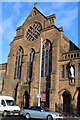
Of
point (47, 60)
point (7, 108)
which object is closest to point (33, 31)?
point (47, 60)

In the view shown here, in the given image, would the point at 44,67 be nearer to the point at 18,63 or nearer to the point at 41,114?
the point at 18,63

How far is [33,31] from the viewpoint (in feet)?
139

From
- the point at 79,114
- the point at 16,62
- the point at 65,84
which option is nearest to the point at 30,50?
the point at 16,62

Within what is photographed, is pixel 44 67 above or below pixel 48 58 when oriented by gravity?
below

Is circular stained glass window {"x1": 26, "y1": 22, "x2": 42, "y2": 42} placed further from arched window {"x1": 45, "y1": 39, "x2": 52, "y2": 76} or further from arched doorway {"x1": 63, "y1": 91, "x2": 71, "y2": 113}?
arched doorway {"x1": 63, "y1": 91, "x2": 71, "y2": 113}

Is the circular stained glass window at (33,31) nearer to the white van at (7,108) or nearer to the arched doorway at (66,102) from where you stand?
the arched doorway at (66,102)

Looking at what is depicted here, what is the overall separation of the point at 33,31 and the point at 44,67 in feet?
28.4

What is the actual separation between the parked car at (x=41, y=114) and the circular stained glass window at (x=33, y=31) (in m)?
20.4

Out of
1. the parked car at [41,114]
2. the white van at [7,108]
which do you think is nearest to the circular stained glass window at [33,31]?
the white van at [7,108]

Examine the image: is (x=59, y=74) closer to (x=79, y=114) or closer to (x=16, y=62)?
(x=79, y=114)

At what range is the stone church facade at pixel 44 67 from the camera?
33406mm

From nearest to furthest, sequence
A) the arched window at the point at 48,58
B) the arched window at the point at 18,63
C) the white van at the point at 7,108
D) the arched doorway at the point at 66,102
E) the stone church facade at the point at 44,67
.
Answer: the white van at the point at 7,108, the stone church facade at the point at 44,67, the arched doorway at the point at 66,102, the arched window at the point at 48,58, the arched window at the point at 18,63

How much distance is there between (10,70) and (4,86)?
11.3ft

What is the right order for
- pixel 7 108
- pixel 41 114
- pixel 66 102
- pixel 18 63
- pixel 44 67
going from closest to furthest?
1. pixel 41 114
2. pixel 7 108
3. pixel 66 102
4. pixel 44 67
5. pixel 18 63
